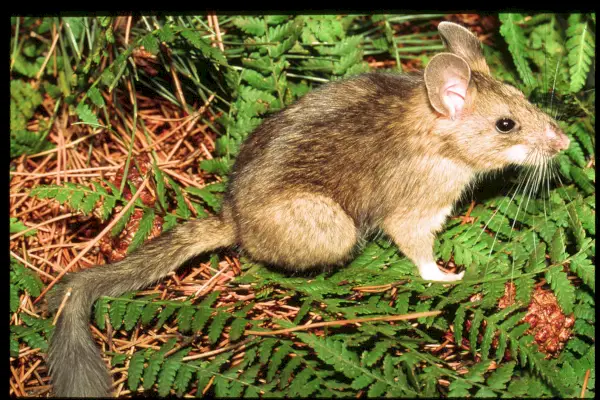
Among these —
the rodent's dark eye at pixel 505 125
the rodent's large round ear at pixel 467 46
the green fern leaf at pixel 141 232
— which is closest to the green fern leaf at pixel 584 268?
the rodent's dark eye at pixel 505 125

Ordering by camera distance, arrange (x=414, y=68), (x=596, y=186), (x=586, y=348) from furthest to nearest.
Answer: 1. (x=414, y=68)
2. (x=596, y=186)
3. (x=586, y=348)

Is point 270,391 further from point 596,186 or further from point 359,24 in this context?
point 359,24

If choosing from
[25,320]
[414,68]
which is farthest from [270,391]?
[414,68]

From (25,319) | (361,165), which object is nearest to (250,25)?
(361,165)

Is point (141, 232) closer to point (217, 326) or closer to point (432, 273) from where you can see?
point (217, 326)

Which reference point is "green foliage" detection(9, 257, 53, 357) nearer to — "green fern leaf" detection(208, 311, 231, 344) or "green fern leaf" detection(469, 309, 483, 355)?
"green fern leaf" detection(208, 311, 231, 344)

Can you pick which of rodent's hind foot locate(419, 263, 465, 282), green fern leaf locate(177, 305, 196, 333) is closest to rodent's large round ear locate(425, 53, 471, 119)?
rodent's hind foot locate(419, 263, 465, 282)

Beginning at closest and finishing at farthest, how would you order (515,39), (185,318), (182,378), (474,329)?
(182,378)
(474,329)
(185,318)
(515,39)
